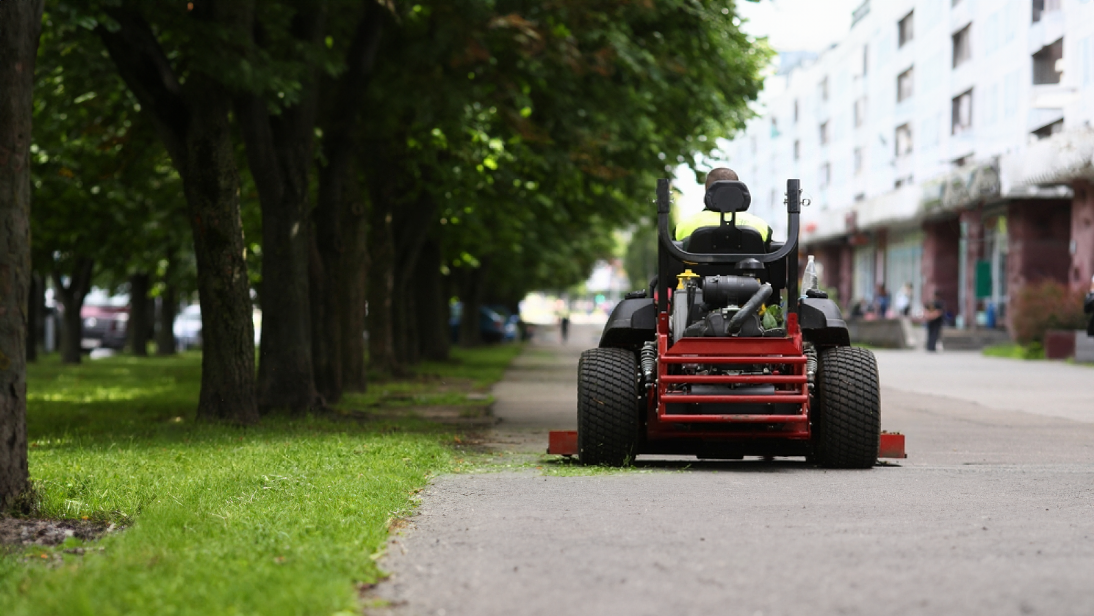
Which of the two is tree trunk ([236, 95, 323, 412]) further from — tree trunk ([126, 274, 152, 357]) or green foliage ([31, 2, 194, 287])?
tree trunk ([126, 274, 152, 357])

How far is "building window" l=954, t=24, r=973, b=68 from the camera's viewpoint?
5125cm

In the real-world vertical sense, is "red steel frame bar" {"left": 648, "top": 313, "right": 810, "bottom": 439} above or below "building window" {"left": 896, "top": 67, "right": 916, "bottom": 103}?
below

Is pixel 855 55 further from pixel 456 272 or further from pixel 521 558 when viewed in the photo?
pixel 521 558

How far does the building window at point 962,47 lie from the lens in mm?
51250

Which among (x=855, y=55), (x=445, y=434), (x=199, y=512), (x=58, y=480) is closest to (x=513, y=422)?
(x=445, y=434)

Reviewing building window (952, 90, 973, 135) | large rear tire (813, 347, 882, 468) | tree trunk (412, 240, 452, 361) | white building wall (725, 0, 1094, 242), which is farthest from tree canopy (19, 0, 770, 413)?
building window (952, 90, 973, 135)

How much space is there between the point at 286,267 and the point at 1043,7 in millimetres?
32083

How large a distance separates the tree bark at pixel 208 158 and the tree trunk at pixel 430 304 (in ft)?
65.0

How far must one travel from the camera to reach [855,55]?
6944 centimetres

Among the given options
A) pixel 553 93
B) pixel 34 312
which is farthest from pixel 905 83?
pixel 553 93

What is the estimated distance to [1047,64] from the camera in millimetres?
43656

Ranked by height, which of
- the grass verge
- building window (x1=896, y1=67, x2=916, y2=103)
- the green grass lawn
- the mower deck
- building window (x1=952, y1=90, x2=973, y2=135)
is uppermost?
building window (x1=896, y1=67, x2=916, y2=103)

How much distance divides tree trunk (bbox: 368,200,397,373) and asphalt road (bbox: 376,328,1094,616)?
14.7 m

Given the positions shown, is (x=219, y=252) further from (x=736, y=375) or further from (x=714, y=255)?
(x=736, y=375)
